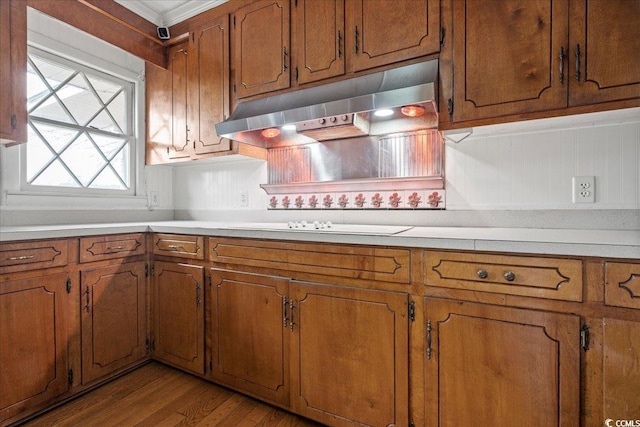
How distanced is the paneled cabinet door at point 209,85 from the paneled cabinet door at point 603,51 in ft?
6.15

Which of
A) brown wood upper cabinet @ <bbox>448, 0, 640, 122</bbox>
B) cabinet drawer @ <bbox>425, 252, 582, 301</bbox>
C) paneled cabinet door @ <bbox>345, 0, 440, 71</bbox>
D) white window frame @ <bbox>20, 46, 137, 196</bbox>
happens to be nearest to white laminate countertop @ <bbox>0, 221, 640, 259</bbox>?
cabinet drawer @ <bbox>425, 252, 582, 301</bbox>

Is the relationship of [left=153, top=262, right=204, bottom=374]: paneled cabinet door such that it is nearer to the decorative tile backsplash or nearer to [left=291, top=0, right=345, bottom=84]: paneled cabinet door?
the decorative tile backsplash

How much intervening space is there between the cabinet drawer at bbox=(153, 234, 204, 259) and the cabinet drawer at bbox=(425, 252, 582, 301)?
4.29ft

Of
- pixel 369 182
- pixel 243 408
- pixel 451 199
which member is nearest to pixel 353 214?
pixel 369 182

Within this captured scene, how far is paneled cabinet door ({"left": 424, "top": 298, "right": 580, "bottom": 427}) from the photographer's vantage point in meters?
1.08

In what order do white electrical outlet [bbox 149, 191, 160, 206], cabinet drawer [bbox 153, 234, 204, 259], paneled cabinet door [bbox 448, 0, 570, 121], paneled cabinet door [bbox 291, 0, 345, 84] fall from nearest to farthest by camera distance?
paneled cabinet door [bbox 448, 0, 570, 121] < paneled cabinet door [bbox 291, 0, 345, 84] < cabinet drawer [bbox 153, 234, 204, 259] < white electrical outlet [bbox 149, 191, 160, 206]

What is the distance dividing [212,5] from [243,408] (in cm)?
259

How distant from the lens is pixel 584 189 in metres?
1.52

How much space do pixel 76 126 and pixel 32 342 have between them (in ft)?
5.07

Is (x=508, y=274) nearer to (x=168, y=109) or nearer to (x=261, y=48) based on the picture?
(x=261, y=48)

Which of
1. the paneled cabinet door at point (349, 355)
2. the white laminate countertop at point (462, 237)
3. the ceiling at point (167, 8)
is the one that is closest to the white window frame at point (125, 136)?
the ceiling at point (167, 8)

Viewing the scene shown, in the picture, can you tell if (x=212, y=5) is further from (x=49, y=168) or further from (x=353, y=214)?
(x=353, y=214)

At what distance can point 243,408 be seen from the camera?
1716mm

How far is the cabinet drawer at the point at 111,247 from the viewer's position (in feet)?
6.02
